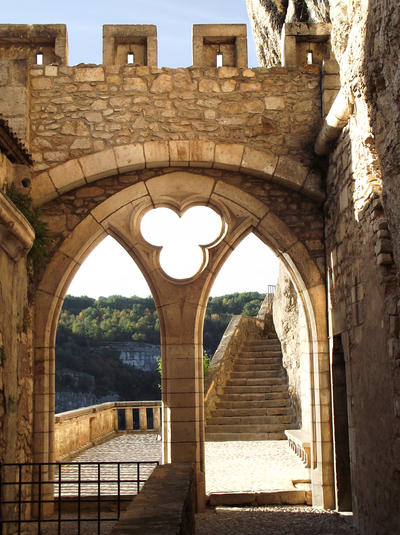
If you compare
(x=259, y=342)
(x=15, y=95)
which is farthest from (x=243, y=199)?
(x=259, y=342)

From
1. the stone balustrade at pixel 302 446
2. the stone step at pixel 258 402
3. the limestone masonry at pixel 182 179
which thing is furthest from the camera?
the stone step at pixel 258 402

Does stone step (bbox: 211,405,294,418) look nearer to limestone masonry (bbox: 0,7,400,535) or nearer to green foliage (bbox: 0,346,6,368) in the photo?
limestone masonry (bbox: 0,7,400,535)

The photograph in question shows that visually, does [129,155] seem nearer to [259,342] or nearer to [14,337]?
[14,337]

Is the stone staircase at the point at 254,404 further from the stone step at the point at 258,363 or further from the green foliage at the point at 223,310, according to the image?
the green foliage at the point at 223,310

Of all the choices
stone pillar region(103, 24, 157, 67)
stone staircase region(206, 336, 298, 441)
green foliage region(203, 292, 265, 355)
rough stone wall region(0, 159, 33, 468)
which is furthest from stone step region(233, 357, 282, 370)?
green foliage region(203, 292, 265, 355)

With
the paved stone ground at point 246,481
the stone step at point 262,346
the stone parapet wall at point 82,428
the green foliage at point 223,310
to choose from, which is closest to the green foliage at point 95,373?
the green foliage at point 223,310

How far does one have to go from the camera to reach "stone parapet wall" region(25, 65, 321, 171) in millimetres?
7023

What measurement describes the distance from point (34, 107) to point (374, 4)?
3.80m

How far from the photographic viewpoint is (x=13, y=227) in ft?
17.0

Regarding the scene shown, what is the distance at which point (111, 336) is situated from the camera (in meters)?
39.1

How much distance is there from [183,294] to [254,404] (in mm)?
5957

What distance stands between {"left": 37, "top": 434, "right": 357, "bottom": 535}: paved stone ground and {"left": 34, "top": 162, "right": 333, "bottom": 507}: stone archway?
1.51 feet

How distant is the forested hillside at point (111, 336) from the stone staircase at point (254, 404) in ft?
67.1

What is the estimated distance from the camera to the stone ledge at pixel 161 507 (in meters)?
3.05
